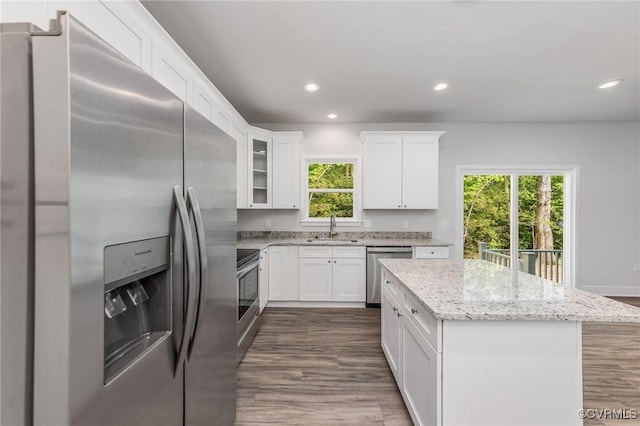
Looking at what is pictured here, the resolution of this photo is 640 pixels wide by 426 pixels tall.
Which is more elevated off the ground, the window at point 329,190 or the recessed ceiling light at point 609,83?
the recessed ceiling light at point 609,83

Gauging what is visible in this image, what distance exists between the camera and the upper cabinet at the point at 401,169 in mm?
4270

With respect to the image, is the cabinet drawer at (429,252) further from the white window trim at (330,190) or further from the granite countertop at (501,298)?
the granite countertop at (501,298)

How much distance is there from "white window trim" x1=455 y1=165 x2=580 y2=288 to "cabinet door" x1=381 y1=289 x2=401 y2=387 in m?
2.69

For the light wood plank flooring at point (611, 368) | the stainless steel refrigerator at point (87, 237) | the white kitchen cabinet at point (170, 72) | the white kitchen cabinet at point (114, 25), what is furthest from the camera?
the light wood plank flooring at point (611, 368)

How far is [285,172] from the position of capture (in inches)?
171

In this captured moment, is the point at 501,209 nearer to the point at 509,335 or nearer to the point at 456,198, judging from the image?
the point at 456,198

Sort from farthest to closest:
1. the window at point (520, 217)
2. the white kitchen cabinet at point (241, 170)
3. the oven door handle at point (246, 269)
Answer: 1. the window at point (520, 217)
2. the white kitchen cabinet at point (241, 170)
3. the oven door handle at point (246, 269)

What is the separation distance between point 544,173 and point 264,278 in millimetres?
4573

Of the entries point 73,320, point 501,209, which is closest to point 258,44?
point 73,320

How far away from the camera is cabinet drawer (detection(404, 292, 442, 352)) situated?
1358 millimetres

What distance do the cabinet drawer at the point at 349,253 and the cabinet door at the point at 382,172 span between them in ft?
2.28

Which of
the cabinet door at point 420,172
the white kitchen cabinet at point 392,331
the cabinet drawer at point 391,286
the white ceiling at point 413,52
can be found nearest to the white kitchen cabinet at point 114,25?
the white ceiling at point 413,52

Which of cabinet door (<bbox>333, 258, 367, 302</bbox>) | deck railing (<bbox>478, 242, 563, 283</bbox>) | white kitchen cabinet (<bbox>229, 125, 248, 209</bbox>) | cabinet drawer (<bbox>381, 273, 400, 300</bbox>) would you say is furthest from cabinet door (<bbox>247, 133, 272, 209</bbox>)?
deck railing (<bbox>478, 242, 563, 283</bbox>)

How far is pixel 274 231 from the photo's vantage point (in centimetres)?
469
